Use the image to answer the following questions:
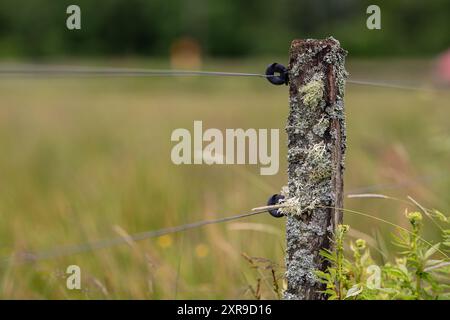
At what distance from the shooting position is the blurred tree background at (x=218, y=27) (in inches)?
1791

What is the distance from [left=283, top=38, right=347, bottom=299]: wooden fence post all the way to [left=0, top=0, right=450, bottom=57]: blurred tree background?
43763mm

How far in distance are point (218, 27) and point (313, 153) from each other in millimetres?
49102

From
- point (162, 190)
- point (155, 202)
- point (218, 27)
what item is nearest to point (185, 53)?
point (218, 27)

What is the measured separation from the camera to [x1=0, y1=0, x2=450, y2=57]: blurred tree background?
45500mm

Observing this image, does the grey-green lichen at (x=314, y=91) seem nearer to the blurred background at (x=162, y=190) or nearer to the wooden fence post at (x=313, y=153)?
the wooden fence post at (x=313, y=153)

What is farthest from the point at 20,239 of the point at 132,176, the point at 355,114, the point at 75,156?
the point at 355,114

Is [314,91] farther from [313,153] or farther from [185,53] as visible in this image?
[185,53]

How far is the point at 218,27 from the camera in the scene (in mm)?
50281

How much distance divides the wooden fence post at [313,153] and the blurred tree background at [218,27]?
4376 cm

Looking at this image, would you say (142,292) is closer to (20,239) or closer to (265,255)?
(265,255)

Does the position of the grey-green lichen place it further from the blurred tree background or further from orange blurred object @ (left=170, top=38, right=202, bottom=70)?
orange blurred object @ (left=170, top=38, right=202, bottom=70)
